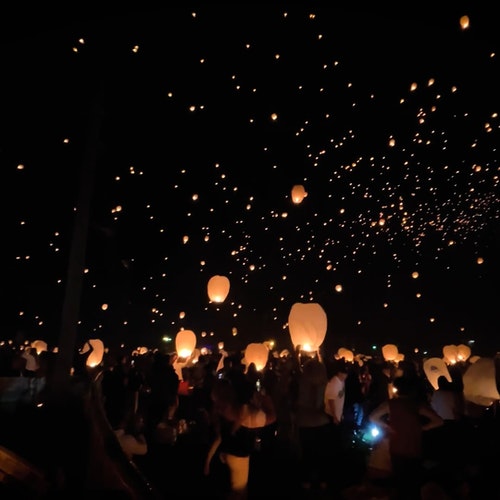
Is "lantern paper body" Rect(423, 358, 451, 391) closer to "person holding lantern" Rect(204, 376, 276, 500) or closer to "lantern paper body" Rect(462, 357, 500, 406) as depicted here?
"lantern paper body" Rect(462, 357, 500, 406)

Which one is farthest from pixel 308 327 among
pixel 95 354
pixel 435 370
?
pixel 95 354

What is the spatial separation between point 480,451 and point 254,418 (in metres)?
2.31

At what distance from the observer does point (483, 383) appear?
540cm

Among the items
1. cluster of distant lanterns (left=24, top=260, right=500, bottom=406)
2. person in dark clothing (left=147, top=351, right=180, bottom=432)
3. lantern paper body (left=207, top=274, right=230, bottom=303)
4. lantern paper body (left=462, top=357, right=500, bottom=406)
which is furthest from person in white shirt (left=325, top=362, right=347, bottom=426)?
lantern paper body (left=207, top=274, right=230, bottom=303)

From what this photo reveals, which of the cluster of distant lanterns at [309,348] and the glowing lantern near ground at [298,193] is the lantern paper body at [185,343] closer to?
the cluster of distant lanterns at [309,348]

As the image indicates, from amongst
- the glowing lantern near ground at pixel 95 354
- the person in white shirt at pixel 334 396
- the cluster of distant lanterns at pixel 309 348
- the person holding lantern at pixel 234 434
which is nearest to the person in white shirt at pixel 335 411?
the person in white shirt at pixel 334 396

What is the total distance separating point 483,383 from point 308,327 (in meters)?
2.65

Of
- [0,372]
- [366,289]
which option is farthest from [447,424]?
[366,289]

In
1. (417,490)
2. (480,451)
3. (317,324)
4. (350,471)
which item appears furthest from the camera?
(317,324)

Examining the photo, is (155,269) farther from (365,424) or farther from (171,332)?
(365,424)

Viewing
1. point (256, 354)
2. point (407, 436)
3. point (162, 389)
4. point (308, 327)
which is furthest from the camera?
point (256, 354)

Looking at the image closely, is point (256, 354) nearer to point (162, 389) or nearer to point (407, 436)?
point (162, 389)

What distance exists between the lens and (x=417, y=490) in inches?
148

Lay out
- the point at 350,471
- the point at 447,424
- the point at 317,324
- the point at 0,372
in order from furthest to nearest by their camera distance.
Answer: the point at 0,372
the point at 317,324
the point at 350,471
the point at 447,424
